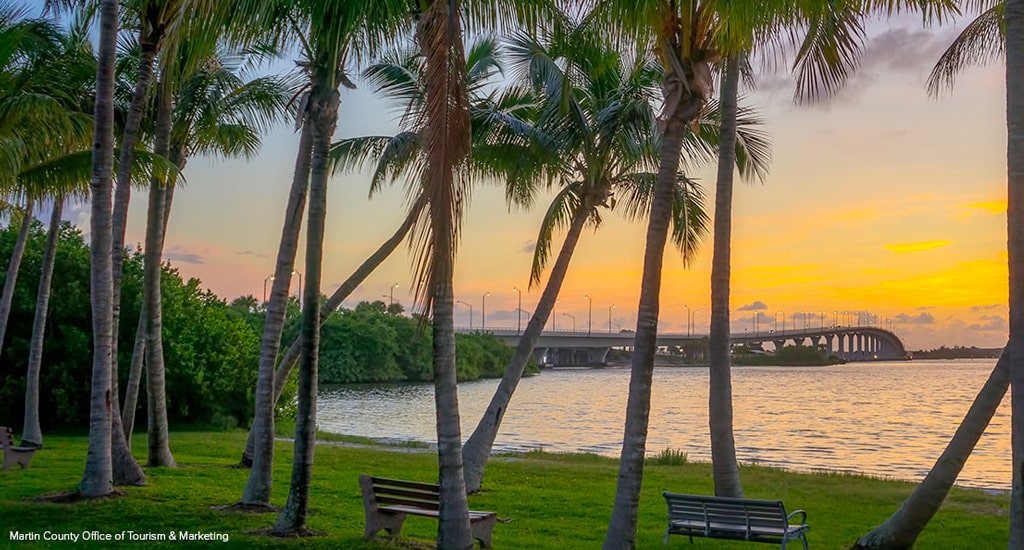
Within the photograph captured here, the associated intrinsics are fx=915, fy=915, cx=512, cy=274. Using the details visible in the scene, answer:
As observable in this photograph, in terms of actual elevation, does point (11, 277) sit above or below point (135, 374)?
above

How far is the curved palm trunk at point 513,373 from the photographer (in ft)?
48.2

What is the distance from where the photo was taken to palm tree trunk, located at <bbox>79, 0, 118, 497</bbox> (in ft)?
38.2

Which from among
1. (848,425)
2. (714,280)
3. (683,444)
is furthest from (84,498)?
(848,425)

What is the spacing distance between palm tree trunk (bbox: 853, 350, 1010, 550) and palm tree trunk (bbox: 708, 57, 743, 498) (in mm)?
2149

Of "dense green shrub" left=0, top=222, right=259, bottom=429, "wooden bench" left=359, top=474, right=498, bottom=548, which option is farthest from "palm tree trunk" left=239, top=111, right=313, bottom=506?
"dense green shrub" left=0, top=222, right=259, bottom=429

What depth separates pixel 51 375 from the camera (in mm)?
27188

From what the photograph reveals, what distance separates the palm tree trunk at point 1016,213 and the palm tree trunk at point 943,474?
2.61 metres

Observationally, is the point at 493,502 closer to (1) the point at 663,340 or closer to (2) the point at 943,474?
(2) the point at 943,474

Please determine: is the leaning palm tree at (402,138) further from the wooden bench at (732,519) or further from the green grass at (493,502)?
the wooden bench at (732,519)

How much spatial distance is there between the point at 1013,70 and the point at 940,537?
6.64m

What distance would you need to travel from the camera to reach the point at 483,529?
9.41 meters

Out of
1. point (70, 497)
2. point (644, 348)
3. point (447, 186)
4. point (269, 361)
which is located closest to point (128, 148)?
point (269, 361)

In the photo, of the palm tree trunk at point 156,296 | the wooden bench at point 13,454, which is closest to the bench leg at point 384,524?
the palm tree trunk at point 156,296

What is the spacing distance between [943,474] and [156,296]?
11846 millimetres
